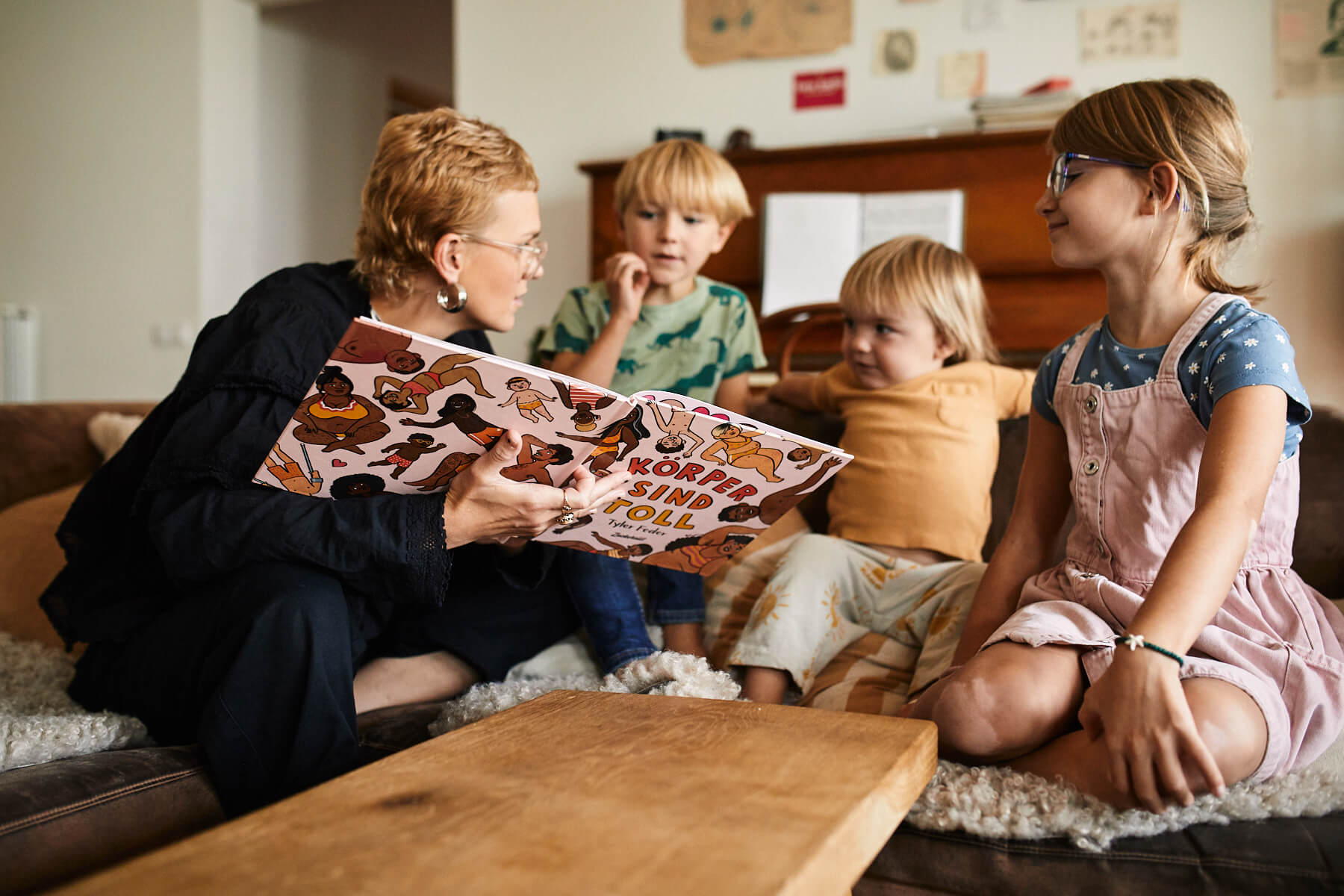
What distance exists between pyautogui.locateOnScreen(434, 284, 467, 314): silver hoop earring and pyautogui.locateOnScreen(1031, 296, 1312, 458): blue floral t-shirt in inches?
31.3

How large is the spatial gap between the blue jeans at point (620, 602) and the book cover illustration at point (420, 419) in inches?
13.9

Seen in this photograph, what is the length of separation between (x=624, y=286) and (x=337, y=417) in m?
0.81

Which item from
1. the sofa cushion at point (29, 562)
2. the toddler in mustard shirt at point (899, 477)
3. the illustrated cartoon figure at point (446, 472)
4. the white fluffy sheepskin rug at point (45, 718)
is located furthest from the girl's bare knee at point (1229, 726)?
the sofa cushion at point (29, 562)

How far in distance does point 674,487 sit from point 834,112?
107 inches

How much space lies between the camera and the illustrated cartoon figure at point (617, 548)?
125 cm

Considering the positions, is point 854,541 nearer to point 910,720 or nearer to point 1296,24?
point 910,720

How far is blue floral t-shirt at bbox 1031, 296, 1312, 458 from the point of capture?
0.98 metres

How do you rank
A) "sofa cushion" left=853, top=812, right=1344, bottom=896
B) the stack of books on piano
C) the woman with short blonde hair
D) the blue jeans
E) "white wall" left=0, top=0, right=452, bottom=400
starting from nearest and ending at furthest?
"sofa cushion" left=853, top=812, right=1344, bottom=896 → the woman with short blonde hair → the blue jeans → the stack of books on piano → "white wall" left=0, top=0, right=452, bottom=400

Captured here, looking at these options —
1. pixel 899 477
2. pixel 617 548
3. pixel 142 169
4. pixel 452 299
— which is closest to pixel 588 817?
pixel 617 548

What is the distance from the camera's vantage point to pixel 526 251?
1387mm

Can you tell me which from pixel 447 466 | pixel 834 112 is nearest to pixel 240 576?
pixel 447 466

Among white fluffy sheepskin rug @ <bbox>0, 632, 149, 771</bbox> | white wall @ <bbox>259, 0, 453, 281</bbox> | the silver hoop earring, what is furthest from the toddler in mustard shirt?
white wall @ <bbox>259, 0, 453, 281</bbox>

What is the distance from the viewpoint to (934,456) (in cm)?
154

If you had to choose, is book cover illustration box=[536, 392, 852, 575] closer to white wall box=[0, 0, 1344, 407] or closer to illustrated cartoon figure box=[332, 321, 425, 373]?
illustrated cartoon figure box=[332, 321, 425, 373]
